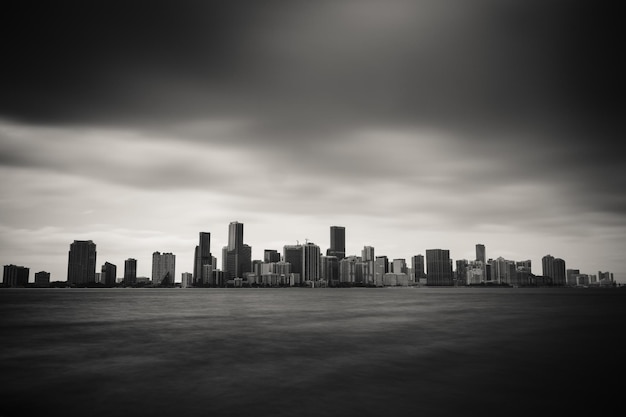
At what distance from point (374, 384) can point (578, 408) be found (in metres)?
10.3

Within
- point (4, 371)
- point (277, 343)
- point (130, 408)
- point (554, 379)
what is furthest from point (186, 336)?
point (554, 379)

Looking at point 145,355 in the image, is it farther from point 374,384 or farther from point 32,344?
point 374,384

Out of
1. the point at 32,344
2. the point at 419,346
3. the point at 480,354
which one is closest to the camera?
the point at 480,354

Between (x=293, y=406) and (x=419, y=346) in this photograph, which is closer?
(x=293, y=406)

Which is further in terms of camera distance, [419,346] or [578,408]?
[419,346]

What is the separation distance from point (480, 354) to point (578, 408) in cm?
1500

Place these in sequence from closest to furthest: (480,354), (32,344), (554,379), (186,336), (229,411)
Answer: (229,411) < (554,379) < (480,354) < (32,344) < (186,336)

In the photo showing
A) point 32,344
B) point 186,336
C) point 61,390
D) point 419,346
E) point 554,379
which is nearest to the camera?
point 61,390

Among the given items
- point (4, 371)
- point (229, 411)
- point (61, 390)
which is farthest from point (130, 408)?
point (4, 371)

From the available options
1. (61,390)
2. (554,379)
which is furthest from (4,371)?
(554,379)

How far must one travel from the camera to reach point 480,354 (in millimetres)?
35750

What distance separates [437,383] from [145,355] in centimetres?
2367

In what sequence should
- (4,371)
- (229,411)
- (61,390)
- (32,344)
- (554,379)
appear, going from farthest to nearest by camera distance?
(32,344) → (4,371) → (554,379) → (61,390) → (229,411)

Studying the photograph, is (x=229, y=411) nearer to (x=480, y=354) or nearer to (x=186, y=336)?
(x=480, y=354)
